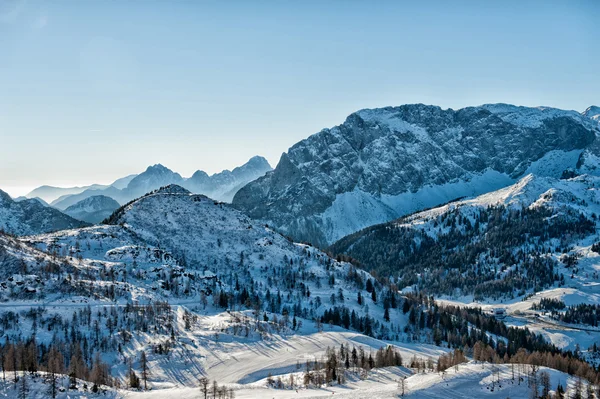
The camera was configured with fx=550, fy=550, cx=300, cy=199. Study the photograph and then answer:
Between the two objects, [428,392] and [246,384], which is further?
[246,384]

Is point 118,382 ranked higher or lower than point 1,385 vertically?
lower

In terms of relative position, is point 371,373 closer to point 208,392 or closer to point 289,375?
point 289,375

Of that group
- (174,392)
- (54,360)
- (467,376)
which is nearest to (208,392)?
(174,392)

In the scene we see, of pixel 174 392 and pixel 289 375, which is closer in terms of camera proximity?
pixel 174 392

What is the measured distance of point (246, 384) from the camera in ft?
632

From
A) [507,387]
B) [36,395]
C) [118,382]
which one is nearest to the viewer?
[36,395]

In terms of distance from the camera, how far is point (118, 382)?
184250 mm

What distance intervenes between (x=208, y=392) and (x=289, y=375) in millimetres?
41365

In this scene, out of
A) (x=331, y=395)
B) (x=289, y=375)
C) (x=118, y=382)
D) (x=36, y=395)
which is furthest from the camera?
(x=289, y=375)

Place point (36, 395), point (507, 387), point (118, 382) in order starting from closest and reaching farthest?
point (36, 395), point (507, 387), point (118, 382)

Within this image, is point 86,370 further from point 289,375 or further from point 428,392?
point 428,392

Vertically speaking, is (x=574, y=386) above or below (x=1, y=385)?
below

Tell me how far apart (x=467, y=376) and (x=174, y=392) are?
91.4 meters

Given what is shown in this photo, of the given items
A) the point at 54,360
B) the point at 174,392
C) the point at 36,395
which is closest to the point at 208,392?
the point at 174,392
